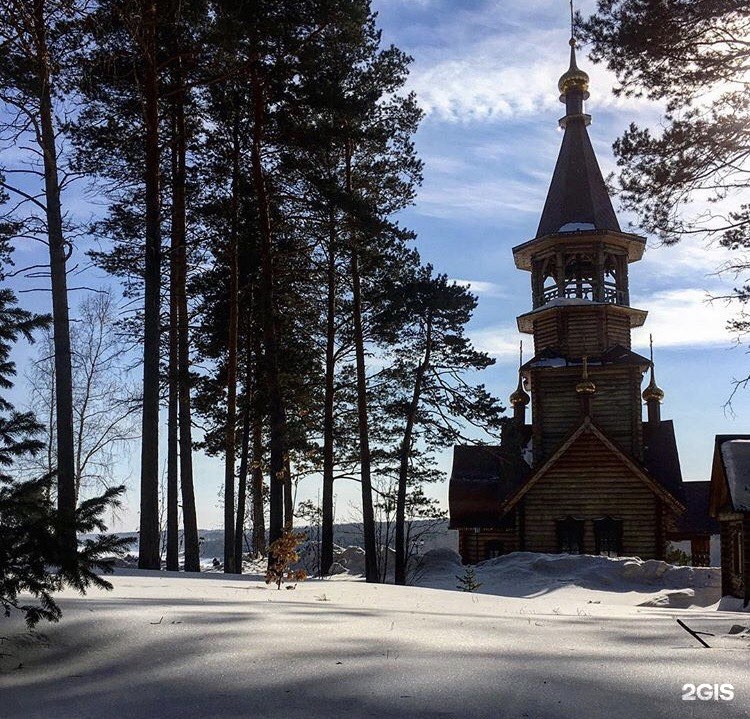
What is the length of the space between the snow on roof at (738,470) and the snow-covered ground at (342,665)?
11181 mm

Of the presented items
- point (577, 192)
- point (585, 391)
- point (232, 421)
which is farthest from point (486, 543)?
point (577, 192)

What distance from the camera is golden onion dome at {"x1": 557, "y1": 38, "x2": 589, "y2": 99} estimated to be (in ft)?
94.6

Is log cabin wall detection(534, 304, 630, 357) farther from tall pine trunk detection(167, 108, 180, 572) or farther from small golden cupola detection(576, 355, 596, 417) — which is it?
Answer: tall pine trunk detection(167, 108, 180, 572)

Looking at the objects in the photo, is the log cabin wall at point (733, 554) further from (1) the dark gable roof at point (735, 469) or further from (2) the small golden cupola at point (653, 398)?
(2) the small golden cupola at point (653, 398)

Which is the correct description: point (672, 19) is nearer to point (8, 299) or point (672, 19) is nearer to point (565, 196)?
point (8, 299)

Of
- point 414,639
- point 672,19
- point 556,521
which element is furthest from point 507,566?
point 414,639

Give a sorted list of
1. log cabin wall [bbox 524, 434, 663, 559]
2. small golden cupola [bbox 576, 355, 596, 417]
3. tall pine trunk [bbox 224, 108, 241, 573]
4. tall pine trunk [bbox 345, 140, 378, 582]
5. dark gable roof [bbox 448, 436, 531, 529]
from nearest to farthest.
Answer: tall pine trunk [bbox 224, 108, 241, 573], tall pine trunk [bbox 345, 140, 378, 582], log cabin wall [bbox 524, 434, 663, 559], small golden cupola [bbox 576, 355, 596, 417], dark gable roof [bbox 448, 436, 531, 529]

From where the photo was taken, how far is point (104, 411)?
88.4ft

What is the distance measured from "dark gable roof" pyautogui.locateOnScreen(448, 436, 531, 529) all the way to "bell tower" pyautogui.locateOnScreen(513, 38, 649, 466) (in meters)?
1.31

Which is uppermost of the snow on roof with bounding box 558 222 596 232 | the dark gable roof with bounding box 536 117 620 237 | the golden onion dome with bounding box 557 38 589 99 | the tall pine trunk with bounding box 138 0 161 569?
the golden onion dome with bounding box 557 38 589 99

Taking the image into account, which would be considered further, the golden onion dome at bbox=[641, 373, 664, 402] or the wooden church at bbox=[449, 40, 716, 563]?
the golden onion dome at bbox=[641, 373, 664, 402]

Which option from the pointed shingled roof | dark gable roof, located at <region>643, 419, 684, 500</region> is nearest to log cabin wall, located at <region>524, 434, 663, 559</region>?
dark gable roof, located at <region>643, 419, 684, 500</region>

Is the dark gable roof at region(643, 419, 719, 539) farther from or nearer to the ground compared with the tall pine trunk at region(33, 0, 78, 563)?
nearer to the ground

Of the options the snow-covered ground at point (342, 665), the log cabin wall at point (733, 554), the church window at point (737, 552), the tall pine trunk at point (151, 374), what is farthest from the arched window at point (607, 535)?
the snow-covered ground at point (342, 665)
